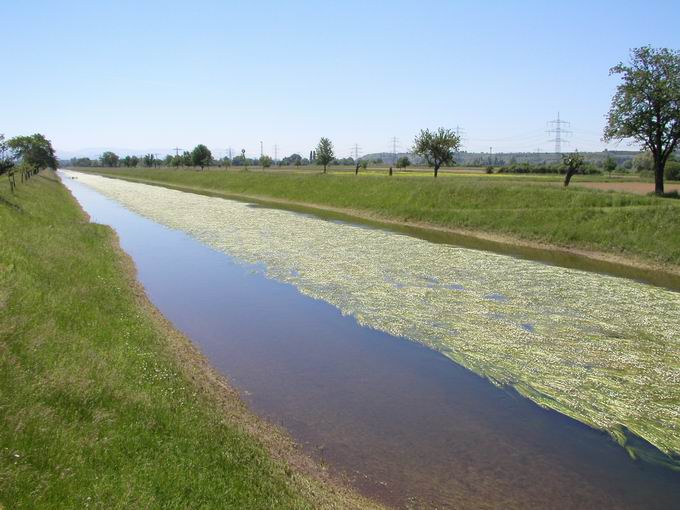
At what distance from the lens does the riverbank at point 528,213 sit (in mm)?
31094

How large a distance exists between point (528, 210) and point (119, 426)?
3775 cm

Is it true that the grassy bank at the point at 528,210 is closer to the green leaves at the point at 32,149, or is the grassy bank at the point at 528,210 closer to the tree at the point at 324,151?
the tree at the point at 324,151

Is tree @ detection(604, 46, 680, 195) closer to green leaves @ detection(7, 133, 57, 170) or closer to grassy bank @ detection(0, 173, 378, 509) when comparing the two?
grassy bank @ detection(0, 173, 378, 509)

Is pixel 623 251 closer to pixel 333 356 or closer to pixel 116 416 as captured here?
pixel 333 356

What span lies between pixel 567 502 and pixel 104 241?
92.4 feet

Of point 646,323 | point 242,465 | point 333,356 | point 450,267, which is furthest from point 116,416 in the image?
point 450,267

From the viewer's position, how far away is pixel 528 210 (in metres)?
40.8

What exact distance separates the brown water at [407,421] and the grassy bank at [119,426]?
1101 millimetres

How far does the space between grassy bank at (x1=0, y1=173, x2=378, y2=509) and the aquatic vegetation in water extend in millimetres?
6322

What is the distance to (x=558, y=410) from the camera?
11.4 m

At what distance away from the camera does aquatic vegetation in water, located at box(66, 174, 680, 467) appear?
38.8 ft

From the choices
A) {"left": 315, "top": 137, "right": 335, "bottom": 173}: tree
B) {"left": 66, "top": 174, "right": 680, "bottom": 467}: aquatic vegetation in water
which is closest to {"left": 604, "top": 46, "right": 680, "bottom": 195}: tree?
{"left": 66, "top": 174, "right": 680, "bottom": 467}: aquatic vegetation in water

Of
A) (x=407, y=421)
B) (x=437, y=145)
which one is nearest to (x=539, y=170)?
(x=437, y=145)

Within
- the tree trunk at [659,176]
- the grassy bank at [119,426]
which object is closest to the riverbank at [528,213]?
the tree trunk at [659,176]
